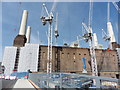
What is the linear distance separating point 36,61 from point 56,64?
8.16 metres

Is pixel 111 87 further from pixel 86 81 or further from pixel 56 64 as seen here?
pixel 56 64

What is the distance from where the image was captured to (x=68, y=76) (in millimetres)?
4371

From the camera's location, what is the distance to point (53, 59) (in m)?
42.5

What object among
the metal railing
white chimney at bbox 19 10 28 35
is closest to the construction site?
white chimney at bbox 19 10 28 35

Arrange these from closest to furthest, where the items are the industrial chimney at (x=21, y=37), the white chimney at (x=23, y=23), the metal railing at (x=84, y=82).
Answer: the metal railing at (x=84, y=82) → the industrial chimney at (x=21, y=37) → the white chimney at (x=23, y=23)

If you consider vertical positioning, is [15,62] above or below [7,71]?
above

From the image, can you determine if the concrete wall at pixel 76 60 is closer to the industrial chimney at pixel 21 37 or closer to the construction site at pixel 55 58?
the construction site at pixel 55 58

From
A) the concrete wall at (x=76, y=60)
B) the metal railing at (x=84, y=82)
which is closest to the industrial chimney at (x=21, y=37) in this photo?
the concrete wall at (x=76, y=60)

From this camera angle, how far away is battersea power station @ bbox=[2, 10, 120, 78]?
39.2 meters

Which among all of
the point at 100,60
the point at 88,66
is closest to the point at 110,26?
the point at 100,60

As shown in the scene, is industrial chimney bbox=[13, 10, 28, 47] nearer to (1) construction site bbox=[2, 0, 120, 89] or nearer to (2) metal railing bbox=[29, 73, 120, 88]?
(1) construction site bbox=[2, 0, 120, 89]

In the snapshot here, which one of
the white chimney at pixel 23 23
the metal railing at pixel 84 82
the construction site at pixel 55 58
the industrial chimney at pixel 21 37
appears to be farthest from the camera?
the white chimney at pixel 23 23

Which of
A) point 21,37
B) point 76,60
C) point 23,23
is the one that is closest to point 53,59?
point 76,60

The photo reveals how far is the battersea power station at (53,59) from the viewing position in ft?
129
